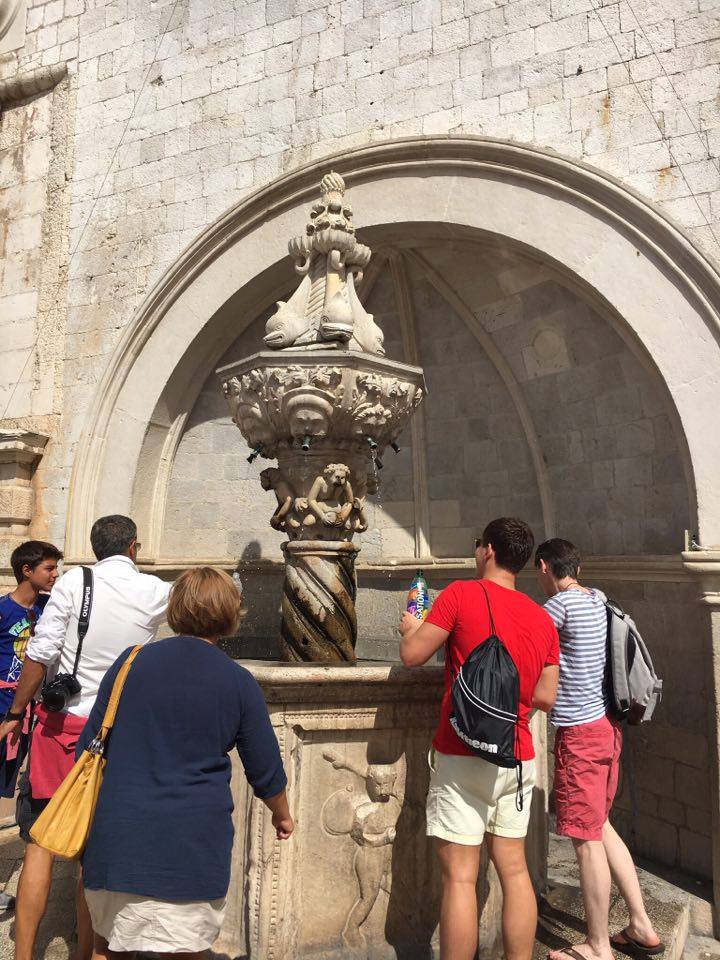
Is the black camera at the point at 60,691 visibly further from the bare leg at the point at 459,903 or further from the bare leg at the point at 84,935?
the bare leg at the point at 459,903

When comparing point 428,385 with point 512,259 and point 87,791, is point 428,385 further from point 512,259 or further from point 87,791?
point 87,791

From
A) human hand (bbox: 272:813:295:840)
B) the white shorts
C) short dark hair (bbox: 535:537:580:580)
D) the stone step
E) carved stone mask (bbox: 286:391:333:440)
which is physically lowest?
the stone step

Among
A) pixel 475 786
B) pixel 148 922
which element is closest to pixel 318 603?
pixel 475 786

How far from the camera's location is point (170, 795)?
1.70 m

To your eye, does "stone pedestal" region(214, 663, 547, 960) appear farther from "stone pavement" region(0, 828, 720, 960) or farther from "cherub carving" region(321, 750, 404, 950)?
"stone pavement" region(0, 828, 720, 960)

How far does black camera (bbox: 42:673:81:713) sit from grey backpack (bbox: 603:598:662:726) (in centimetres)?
189

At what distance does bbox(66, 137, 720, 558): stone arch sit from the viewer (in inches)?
166

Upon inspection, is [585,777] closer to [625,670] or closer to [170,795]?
[625,670]

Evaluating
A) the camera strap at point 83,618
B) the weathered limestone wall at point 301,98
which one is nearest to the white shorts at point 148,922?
the camera strap at point 83,618

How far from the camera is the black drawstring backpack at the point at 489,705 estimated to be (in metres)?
2.16

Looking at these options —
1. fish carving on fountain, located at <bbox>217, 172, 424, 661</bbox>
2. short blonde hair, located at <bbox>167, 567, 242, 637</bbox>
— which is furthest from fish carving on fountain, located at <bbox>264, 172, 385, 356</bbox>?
short blonde hair, located at <bbox>167, 567, 242, 637</bbox>

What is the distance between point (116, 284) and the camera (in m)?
6.34

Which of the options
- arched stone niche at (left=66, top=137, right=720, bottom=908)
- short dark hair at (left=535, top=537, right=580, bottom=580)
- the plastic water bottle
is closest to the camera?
short dark hair at (left=535, top=537, right=580, bottom=580)

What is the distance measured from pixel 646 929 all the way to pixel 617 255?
3447mm
